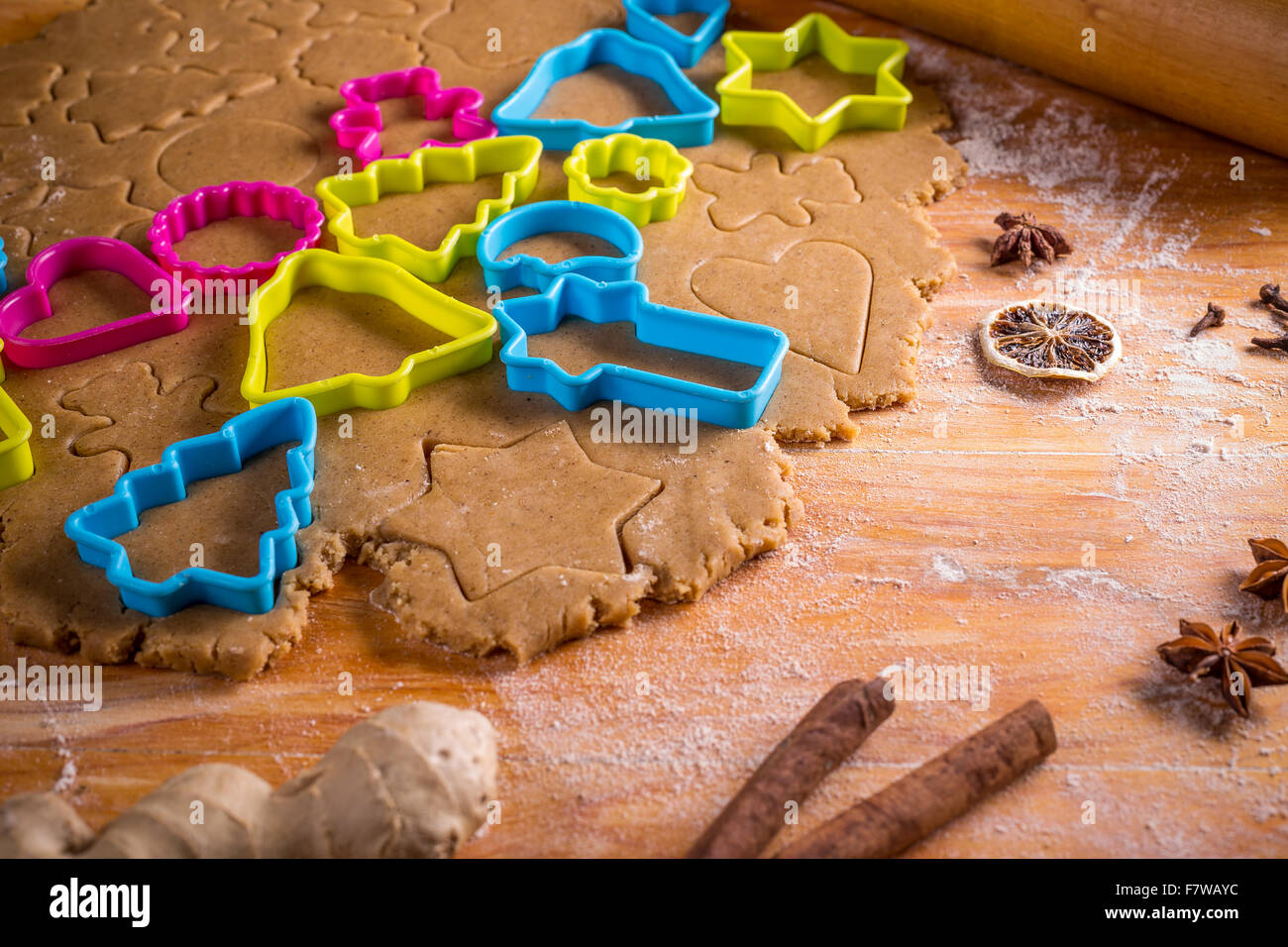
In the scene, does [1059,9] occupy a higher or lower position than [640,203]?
higher

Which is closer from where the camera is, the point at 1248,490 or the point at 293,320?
the point at 1248,490

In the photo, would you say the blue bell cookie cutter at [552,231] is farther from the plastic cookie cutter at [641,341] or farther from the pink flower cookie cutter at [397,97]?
the pink flower cookie cutter at [397,97]

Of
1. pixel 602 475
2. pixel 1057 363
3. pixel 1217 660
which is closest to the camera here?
pixel 1217 660

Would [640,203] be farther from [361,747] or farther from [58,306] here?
[361,747]

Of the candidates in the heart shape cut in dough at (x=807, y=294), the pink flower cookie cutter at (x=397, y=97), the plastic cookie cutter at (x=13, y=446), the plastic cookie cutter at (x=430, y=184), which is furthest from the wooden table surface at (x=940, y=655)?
the pink flower cookie cutter at (x=397, y=97)

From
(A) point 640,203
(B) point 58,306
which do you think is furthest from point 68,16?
(A) point 640,203

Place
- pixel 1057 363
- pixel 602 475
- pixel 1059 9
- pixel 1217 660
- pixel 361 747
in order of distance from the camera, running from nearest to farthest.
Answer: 1. pixel 361 747
2. pixel 1217 660
3. pixel 602 475
4. pixel 1057 363
5. pixel 1059 9
